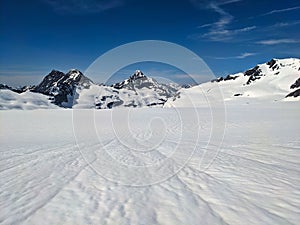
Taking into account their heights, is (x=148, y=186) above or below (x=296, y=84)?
below

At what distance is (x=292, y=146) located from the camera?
11.9 meters

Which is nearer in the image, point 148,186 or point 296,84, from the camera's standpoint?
point 148,186

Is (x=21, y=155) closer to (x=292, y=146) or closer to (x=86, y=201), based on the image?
(x=86, y=201)

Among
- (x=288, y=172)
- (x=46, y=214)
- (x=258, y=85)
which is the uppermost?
(x=258, y=85)

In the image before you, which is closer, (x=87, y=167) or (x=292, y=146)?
(x=87, y=167)

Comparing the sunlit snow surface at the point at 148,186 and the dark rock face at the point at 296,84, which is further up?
the dark rock face at the point at 296,84

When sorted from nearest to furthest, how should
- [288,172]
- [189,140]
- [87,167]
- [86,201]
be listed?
1. [86,201]
2. [288,172]
3. [87,167]
4. [189,140]

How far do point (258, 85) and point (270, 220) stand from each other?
188m

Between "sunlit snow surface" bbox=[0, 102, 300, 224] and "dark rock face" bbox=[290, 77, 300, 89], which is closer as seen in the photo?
"sunlit snow surface" bbox=[0, 102, 300, 224]

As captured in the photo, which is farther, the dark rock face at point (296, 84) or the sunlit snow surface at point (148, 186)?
the dark rock face at point (296, 84)

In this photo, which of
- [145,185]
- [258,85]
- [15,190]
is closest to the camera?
[15,190]

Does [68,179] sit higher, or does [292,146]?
[292,146]

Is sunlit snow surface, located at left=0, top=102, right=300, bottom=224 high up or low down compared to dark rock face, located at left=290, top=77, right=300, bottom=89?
down

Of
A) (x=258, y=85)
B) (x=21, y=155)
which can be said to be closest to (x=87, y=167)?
(x=21, y=155)
